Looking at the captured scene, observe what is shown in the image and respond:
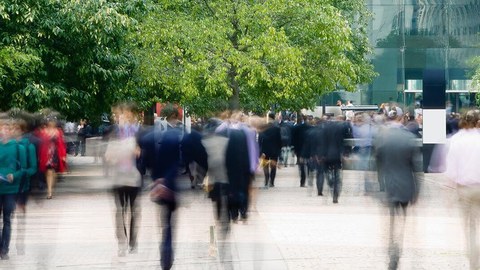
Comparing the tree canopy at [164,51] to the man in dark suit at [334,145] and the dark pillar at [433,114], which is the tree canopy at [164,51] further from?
the man in dark suit at [334,145]

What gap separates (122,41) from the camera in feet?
93.1

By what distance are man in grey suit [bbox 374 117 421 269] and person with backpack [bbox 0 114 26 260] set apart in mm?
4403

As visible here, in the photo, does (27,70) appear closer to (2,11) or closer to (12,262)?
(2,11)

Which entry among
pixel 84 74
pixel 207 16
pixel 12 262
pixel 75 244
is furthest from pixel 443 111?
pixel 12 262

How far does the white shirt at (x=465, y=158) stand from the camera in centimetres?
1165

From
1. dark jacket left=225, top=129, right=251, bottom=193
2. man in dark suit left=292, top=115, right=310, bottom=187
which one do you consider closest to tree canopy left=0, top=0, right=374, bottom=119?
man in dark suit left=292, top=115, right=310, bottom=187

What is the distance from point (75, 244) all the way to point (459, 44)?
1659 inches

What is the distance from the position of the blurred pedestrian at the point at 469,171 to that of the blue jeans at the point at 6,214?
5.26 metres

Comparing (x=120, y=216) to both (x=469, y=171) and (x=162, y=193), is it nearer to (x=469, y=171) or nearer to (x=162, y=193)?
(x=162, y=193)

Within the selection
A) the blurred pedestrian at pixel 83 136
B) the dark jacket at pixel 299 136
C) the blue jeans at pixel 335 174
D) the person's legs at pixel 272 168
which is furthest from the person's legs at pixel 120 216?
the blurred pedestrian at pixel 83 136

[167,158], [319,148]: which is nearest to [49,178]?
[319,148]

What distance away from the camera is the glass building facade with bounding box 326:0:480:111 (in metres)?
54.0

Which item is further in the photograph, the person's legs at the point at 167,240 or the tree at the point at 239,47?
the tree at the point at 239,47

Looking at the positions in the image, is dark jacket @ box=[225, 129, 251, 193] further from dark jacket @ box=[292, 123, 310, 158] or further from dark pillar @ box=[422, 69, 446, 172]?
dark pillar @ box=[422, 69, 446, 172]
